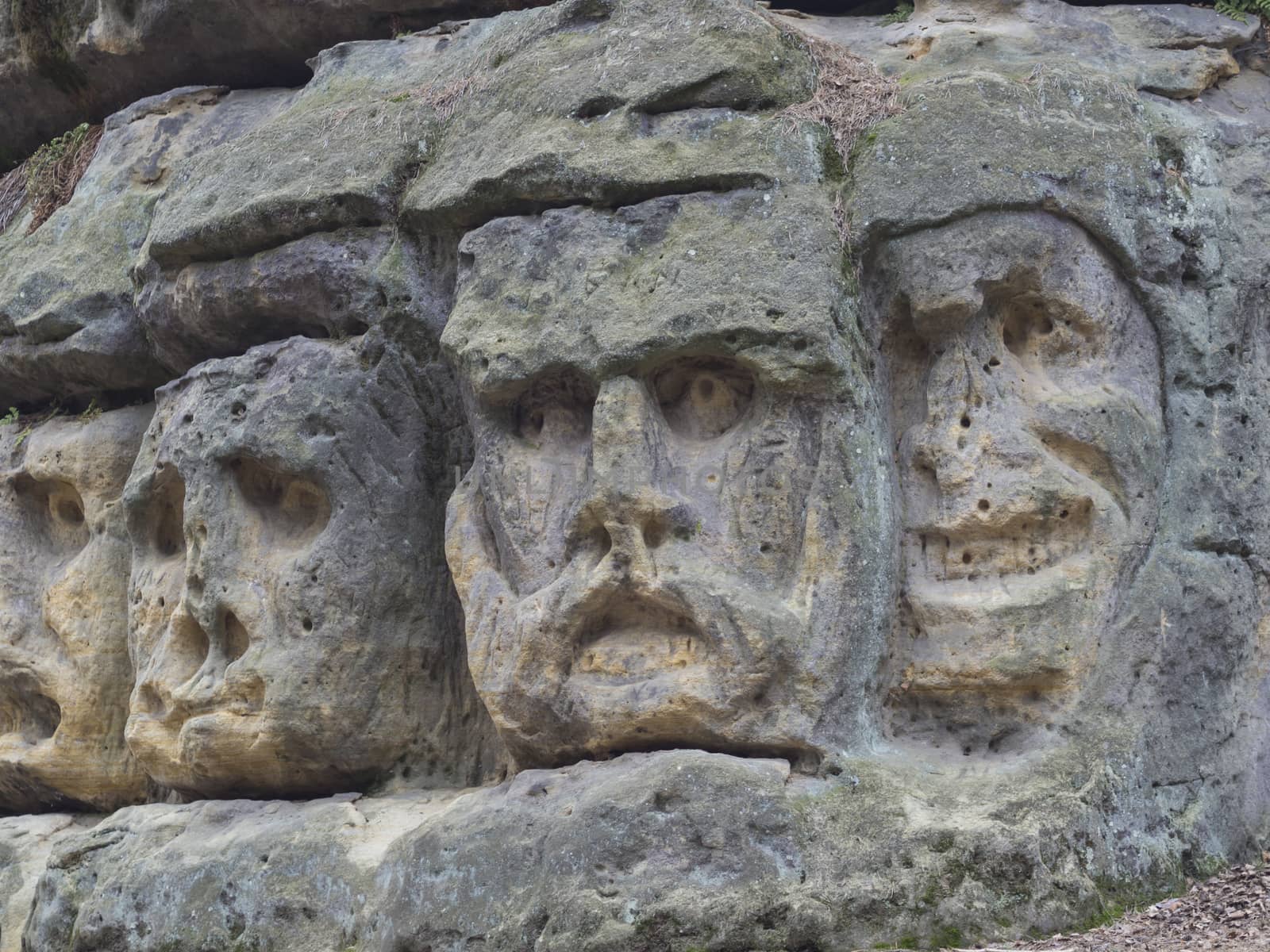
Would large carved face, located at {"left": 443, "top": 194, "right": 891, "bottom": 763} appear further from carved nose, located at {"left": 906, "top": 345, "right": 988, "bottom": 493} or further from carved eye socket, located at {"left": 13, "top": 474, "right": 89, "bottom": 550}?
carved eye socket, located at {"left": 13, "top": 474, "right": 89, "bottom": 550}

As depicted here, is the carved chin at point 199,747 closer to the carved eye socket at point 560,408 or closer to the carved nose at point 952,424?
the carved eye socket at point 560,408

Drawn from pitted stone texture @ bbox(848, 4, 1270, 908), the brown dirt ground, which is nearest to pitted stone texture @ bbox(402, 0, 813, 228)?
pitted stone texture @ bbox(848, 4, 1270, 908)

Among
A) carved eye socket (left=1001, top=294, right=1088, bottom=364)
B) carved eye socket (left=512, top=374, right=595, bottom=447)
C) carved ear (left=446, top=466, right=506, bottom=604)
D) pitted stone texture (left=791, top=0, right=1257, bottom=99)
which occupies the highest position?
pitted stone texture (left=791, top=0, right=1257, bottom=99)

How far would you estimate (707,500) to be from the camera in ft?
23.4

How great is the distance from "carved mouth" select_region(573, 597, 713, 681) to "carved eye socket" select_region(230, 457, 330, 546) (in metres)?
1.93

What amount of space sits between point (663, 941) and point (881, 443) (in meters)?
2.41

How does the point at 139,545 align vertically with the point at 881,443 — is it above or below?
below

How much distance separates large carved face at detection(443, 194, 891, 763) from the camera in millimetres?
Result: 6836

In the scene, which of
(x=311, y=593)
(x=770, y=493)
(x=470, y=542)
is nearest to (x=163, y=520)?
(x=311, y=593)

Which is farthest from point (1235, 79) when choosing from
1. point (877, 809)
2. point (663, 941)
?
point (663, 941)

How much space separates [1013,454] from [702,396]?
141 centimetres

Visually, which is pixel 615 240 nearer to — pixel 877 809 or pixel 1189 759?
pixel 877 809

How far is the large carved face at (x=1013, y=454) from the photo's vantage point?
22.9 ft

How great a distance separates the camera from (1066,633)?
690 cm
